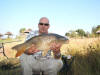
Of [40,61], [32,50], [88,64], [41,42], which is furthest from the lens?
[88,64]

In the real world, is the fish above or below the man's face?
below

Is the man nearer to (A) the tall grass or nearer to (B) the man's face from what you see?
(B) the man's face

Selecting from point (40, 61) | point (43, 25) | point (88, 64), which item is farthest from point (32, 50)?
point (88, 64)

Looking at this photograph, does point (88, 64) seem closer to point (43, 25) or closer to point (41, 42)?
point (43, 25)

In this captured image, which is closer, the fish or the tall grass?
the fish

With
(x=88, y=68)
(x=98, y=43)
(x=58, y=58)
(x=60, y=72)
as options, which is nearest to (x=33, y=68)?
(x=58, y=58)

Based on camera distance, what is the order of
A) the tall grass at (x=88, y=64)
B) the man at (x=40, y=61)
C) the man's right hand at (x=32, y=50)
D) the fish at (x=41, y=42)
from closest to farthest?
the fish at (x=41, y=42) → the man's right hand at (x=32, y=50) → the man at (x=40, y=61) → the tall grass at (x=88, y=64)

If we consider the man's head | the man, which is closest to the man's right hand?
the man

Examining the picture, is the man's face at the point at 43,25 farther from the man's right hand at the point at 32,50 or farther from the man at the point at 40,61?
the man's right hand at the point at 32,50

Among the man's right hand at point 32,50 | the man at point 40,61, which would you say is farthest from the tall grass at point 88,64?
the man's right hand at point 32,50

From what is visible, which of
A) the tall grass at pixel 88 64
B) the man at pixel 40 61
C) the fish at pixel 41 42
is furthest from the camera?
the tall grass at pixel 88 64

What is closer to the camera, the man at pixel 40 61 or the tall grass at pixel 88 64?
the man at pixel 40 61

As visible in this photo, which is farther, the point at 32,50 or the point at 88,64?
the point at 88,64

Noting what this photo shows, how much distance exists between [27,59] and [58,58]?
0.48 metres
